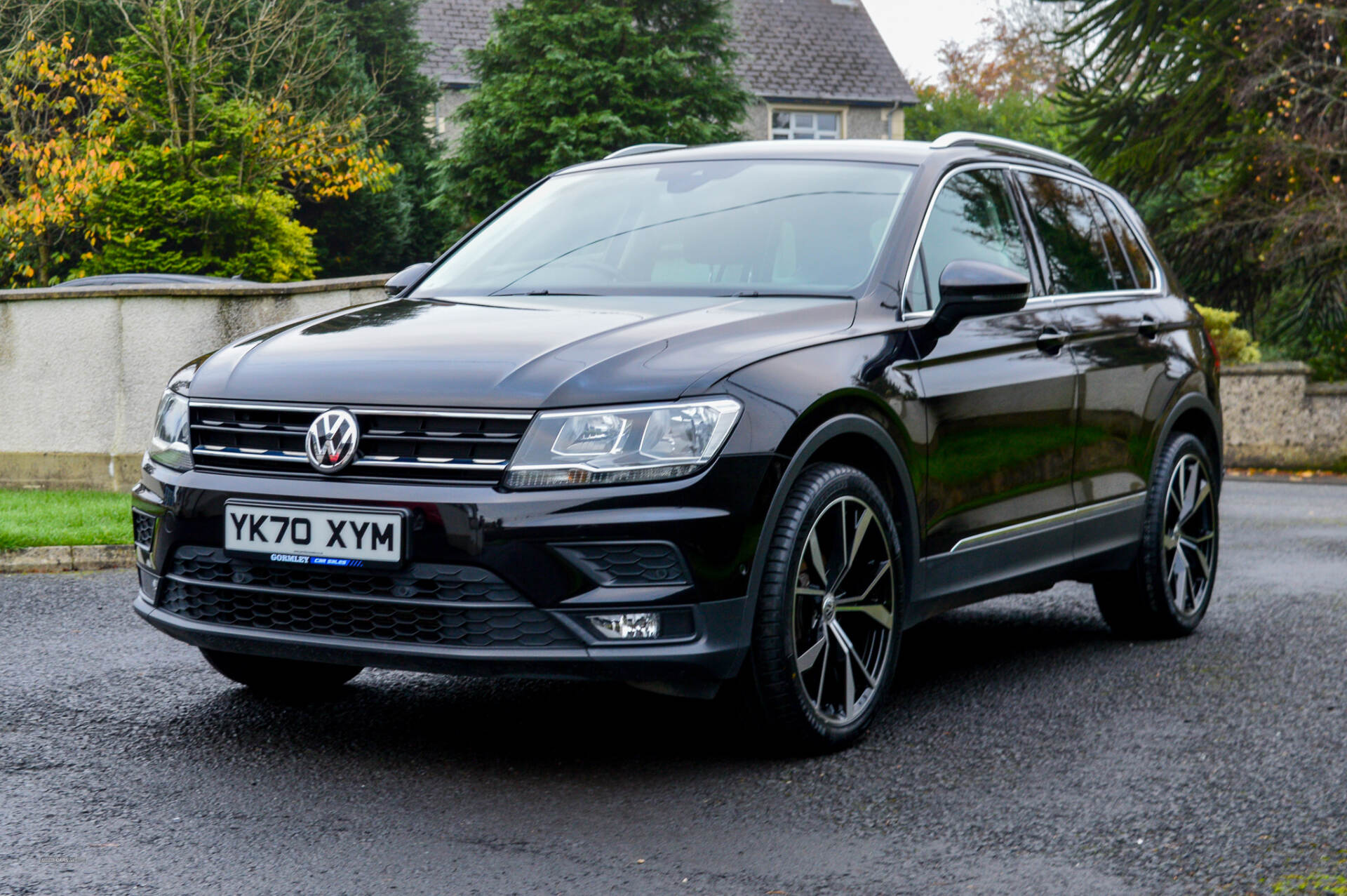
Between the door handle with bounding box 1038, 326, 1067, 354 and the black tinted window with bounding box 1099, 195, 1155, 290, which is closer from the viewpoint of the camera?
the door handle with bounding box 1038, 326, 1067, 354

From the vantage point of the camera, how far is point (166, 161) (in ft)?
62.0

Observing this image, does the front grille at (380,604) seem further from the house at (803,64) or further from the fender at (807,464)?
the house at (803,64)

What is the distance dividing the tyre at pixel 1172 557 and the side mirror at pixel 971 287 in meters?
1.78

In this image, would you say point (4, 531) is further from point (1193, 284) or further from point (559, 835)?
point (1193, 284)

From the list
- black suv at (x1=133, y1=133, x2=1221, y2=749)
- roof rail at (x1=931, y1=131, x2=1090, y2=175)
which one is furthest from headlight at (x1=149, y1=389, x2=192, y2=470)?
roof rail at (x1=931, y1=131, x2=1090, y2=175)

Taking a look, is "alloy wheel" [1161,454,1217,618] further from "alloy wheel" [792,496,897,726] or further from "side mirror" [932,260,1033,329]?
"alloy wheel" [792,496,897,726]

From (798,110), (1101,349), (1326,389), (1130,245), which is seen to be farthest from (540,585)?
(798,110)

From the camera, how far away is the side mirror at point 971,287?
4785 millimetres

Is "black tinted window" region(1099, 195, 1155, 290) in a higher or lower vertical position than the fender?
higher

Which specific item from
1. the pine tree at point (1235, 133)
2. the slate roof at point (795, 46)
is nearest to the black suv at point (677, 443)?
the pine tree at point (1235, 133)

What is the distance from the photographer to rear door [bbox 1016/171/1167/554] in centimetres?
577

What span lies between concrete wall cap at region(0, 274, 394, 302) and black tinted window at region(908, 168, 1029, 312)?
596 cm

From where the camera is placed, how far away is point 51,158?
59.5 feet

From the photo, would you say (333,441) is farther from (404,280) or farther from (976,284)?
(976,284)
